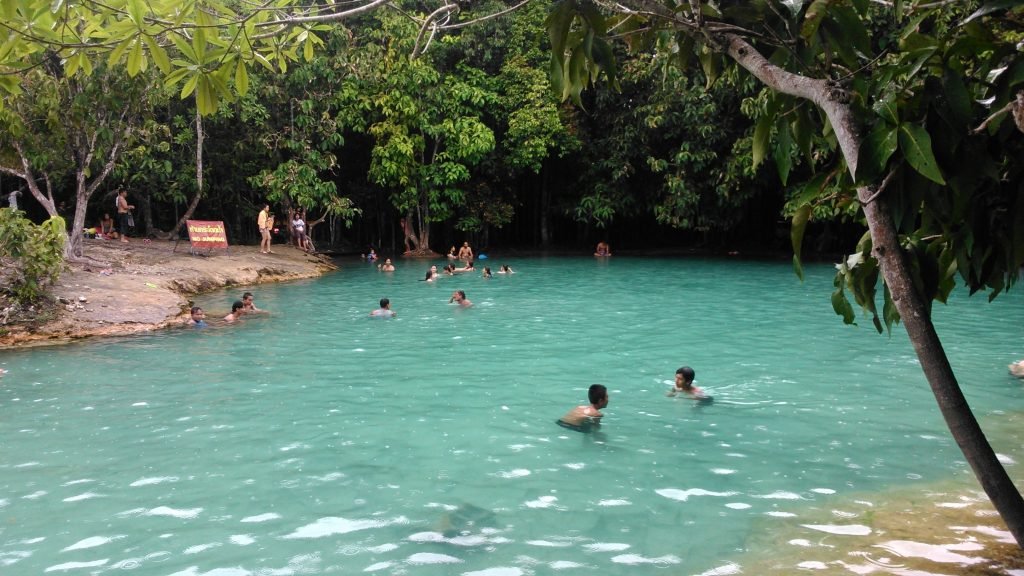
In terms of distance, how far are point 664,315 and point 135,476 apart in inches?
403

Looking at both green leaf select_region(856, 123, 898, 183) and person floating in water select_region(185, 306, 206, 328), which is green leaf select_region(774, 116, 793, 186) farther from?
person floating in water select_region(185, 306, 206, 328)

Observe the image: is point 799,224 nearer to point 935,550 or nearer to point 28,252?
point 935,550

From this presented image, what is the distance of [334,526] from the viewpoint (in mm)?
5332

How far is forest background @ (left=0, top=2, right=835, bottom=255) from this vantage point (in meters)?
24.8

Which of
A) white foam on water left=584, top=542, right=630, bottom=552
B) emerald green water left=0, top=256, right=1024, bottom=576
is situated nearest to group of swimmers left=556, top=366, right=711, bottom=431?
emerald green water left=0, top=256, right=1024, bottom=576

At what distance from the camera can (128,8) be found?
11.0 ft

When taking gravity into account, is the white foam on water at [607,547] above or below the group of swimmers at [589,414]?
below

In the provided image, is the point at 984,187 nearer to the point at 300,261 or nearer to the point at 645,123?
the point at 300,261

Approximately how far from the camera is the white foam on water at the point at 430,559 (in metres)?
4.81

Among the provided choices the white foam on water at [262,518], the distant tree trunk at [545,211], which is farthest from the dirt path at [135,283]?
the distant tree trunk at [545,211]

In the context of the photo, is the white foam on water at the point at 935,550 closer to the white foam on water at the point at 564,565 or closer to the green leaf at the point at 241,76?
the white foam on water at the point at 564,565

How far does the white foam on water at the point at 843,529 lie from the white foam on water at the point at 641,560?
3.41ft

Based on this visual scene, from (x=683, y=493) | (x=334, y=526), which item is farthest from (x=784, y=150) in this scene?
(x=334, y=526)

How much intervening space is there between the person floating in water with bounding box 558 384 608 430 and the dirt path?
8143mm
